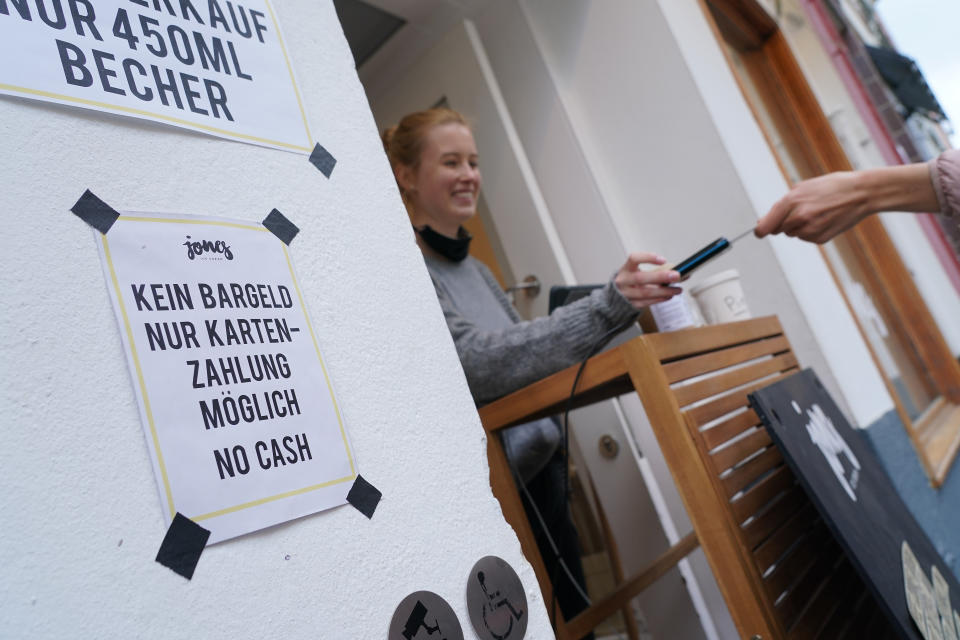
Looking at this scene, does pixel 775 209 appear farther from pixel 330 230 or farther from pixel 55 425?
pixel 55 425

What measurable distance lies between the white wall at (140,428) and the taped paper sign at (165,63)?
16 millimetres

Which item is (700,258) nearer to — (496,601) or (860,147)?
(496,601)

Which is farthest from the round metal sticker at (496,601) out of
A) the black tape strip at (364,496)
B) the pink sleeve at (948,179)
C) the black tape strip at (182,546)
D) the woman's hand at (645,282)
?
the pink sleeve at (948,179)

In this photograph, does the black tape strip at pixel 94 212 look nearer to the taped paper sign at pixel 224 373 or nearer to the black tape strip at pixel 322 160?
the taped paper sign at pixel 224 373

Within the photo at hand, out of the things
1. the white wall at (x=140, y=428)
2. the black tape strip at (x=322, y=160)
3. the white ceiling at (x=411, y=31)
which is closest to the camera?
the white wall at (x=140, y=428)

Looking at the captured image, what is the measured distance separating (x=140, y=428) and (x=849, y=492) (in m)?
0.89

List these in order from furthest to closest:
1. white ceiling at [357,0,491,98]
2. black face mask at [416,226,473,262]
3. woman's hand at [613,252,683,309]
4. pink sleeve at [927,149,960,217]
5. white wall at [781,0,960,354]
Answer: white wall at [781,0,960,354], white ceiling at [357,0,491,98], black face mask at [416,226,473,262], pink sleeve at [927,149,960,217], woman's hand at [613,252,683,309]

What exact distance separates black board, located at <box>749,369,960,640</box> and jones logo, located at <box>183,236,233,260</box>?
0.63 m

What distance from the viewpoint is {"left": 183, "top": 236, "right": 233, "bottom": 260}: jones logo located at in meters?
0.48

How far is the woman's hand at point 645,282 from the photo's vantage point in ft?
2.95

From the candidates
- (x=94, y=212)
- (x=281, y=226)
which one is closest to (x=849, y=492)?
(x=281, y=226)

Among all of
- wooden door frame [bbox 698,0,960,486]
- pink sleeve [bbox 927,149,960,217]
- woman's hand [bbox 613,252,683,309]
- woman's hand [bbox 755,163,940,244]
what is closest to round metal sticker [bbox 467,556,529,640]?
woman's hand [bbox 613,252,683,309]

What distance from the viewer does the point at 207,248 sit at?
0.49 meters

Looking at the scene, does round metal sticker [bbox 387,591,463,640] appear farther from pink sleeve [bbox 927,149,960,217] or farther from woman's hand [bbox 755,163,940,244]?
pink sleeve [bbox 927,149,960,217]
